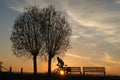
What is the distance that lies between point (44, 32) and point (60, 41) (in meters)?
3.25

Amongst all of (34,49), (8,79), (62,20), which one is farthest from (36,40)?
(8,79)

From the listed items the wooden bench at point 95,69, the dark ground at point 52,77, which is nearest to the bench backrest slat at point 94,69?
the wooden bench at point 95,69

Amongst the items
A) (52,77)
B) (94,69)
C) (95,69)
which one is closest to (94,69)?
(94,69)

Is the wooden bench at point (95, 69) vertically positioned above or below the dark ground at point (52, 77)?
above

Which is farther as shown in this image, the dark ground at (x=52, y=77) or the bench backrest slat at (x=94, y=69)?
the bench backrest slat at (x=94, y=69)

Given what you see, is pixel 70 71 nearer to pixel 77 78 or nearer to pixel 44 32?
pixel 77 78

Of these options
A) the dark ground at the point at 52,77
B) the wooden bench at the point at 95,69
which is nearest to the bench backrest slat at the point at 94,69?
the wooden bench at the point at 95,69

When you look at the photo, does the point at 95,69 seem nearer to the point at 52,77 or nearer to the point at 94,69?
the point at 94,69

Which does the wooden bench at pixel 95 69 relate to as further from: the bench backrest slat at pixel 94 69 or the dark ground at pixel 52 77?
the dark ground at pixel 52 77

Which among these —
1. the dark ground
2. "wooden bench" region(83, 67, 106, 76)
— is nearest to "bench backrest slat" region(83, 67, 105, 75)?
"wooden bench" region(83, 67, 106, 76)

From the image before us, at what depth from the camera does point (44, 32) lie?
64.9 m

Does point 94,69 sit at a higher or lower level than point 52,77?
higher

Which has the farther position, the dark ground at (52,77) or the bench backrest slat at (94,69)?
the bench backrest slat at (94,69)

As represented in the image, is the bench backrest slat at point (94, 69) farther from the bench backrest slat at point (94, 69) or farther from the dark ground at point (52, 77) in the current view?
the dark ground at point (52, 77)
